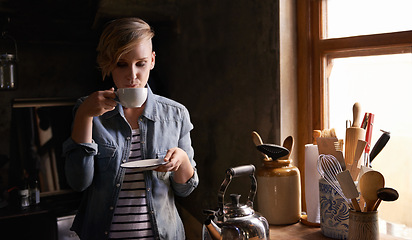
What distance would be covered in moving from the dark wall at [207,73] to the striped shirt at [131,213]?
65cm

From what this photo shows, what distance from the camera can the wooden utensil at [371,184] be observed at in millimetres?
1113

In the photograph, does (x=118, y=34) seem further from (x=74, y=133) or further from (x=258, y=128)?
(x=258, y=128)

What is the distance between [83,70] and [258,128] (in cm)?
153

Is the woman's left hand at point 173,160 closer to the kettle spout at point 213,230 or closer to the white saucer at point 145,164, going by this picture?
the white saucer at point 145,164

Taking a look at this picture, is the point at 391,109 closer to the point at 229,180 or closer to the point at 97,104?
the point at 229,180

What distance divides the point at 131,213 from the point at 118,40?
57 cm

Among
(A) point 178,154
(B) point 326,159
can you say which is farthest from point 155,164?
(B) point 326,159

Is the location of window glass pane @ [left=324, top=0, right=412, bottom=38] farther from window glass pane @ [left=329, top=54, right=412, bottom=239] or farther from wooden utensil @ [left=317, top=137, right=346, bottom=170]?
wooden utensil @ [left=317, top=137, right=346, bottom=170]

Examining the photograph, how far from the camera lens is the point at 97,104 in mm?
1249

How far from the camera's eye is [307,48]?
173cm

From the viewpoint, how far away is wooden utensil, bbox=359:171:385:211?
1113mm

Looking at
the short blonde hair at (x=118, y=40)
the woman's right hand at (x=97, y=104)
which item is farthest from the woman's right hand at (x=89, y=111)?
the short blonde hair at (x=118, y=40)

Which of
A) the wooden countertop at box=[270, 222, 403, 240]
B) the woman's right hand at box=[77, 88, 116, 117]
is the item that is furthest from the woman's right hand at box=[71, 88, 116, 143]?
the wooden countertop at box=[270, 222, 403, 240]

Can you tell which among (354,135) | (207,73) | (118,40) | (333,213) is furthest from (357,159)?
(207,73)
